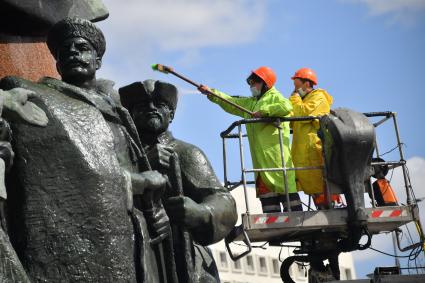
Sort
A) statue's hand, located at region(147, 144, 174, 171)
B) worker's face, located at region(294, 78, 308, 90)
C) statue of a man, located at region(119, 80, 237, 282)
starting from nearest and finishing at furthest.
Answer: statue of a man, located at region(119, 80, 237, 282), statue's hand, located at region(147, 144, 174, 171), worker's face, located at region(294, 78, 308, 90)

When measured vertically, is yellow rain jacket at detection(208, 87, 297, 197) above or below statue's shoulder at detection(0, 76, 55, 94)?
above

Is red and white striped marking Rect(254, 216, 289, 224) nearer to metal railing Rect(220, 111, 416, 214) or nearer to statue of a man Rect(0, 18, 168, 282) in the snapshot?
metal railing Rect(220, 111, 416, 214)

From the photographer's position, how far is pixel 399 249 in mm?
11984

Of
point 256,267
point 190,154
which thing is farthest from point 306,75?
point 256,267

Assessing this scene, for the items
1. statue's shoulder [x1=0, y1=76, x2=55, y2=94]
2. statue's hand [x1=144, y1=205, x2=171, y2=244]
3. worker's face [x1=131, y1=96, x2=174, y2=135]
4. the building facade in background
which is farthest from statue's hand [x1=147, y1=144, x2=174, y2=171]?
the building facade in background

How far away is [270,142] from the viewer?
36.2 ft

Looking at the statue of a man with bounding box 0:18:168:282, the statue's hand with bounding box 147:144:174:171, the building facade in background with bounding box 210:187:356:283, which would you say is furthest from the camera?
the building facade in background with bounding box 210:187:356:283

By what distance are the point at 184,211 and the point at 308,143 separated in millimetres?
6630

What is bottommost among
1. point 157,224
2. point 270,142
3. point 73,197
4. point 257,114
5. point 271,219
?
point 157,224

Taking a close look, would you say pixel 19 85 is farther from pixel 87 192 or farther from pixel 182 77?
pixel 182 77

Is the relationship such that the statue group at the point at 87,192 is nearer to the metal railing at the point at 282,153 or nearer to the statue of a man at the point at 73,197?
the statue of a man at the point at 73,197

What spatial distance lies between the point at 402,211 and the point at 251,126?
7.01 ft

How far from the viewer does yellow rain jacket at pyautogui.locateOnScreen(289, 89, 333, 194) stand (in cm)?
1135

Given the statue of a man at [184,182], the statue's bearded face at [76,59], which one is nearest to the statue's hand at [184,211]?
the statue of a man at [184,182]
